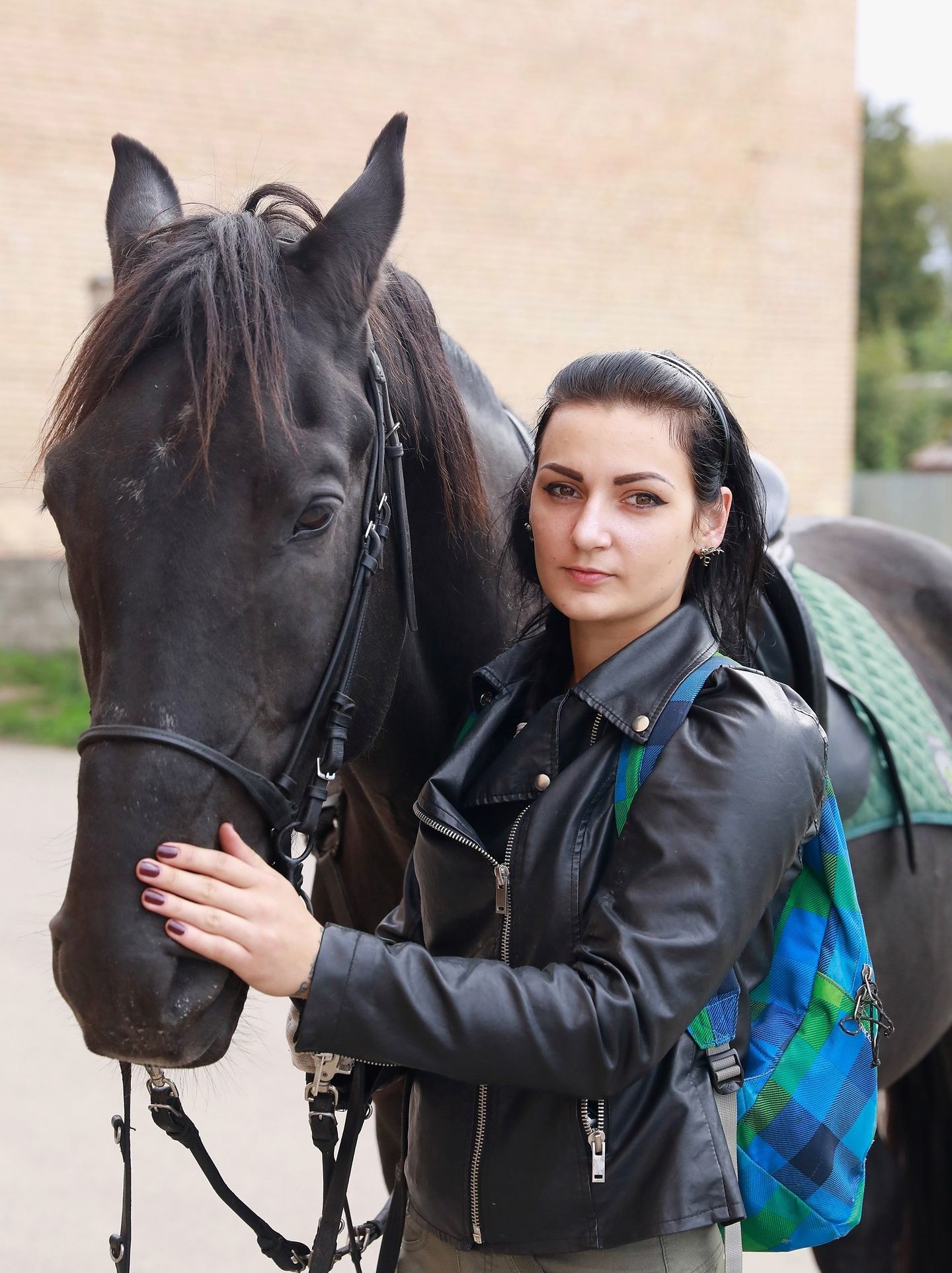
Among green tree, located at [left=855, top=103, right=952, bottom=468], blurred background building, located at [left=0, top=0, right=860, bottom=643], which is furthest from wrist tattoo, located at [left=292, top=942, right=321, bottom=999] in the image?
green tree, located at [left=855, top=103, right=952, bottom=468]

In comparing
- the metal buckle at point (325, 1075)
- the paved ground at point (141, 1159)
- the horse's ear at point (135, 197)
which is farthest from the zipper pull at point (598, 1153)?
the paved ground at point (141, 1159)

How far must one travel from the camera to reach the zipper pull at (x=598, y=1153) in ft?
4.13

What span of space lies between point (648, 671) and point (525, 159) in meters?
11.1

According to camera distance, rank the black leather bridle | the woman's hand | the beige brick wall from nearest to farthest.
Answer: the woman's hand < the black leather bridle < the beige brick wall

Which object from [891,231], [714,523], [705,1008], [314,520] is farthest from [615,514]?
[891,231]

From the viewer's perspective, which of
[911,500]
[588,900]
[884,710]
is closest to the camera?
[588,900]

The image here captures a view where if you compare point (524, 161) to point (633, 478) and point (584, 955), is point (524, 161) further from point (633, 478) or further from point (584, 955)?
point (584, 955)

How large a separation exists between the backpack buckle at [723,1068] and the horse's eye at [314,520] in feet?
2.27

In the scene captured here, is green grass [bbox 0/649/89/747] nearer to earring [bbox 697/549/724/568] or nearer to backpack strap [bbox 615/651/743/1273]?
earring [bbox 697/549/724/568]

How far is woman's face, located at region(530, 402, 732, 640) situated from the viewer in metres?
1.37

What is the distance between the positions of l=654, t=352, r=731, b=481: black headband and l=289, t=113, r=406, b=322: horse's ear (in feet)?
1.16

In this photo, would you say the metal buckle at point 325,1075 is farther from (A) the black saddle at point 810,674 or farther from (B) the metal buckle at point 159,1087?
(A) the black saddle at point 810,674

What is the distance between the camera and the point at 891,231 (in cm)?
2480

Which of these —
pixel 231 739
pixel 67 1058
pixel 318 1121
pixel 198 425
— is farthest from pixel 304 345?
pixel 67 1058
